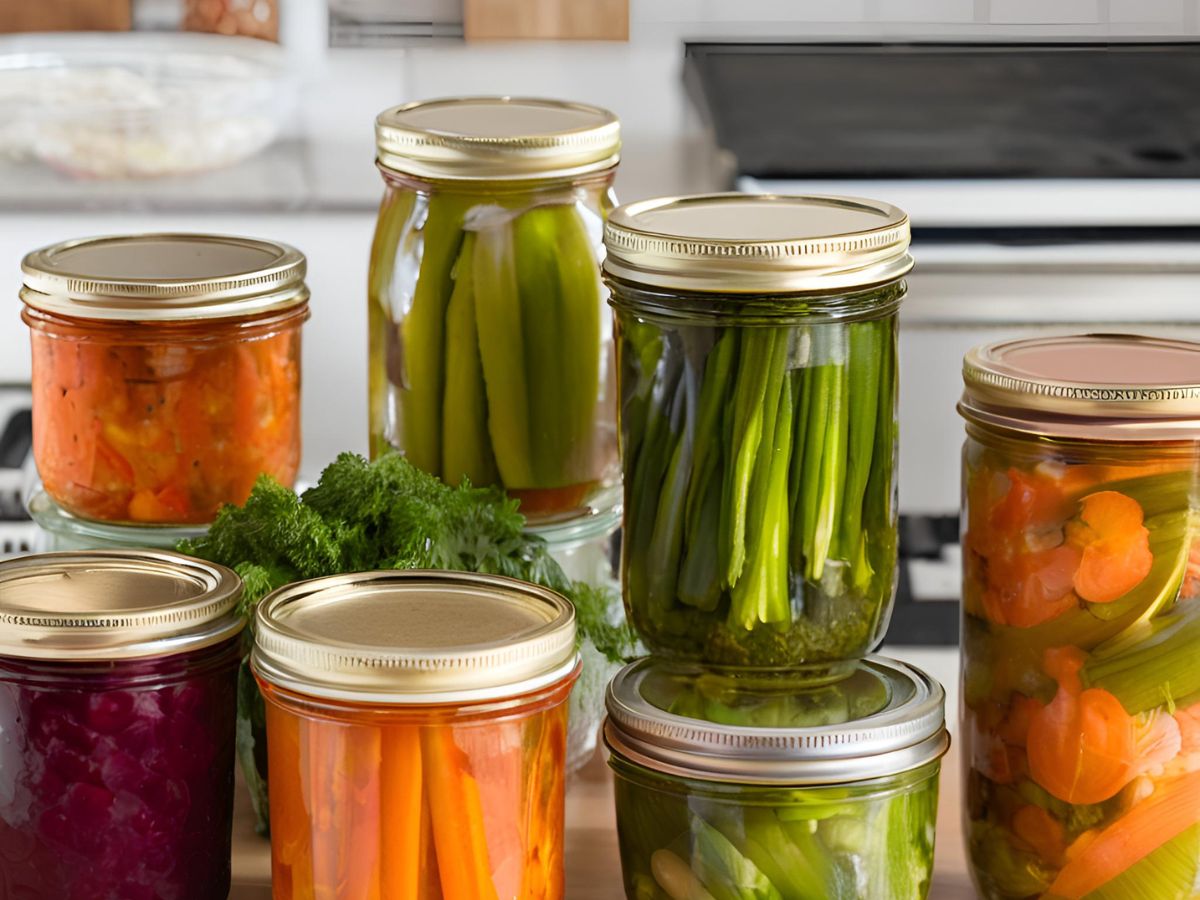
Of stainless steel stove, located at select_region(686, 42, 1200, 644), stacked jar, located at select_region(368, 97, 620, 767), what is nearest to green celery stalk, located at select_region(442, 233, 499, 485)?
stacked jar, located at select_region(368, 97, 620, 767)

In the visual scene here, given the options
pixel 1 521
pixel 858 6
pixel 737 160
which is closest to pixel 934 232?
pixel 737 160

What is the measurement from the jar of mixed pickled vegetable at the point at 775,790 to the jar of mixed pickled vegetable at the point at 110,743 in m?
0.18

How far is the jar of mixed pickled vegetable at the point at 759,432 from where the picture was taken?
66 cm

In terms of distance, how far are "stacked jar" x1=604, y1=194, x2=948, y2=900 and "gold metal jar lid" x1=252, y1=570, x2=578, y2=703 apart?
0.22 ft

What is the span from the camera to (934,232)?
173 cm

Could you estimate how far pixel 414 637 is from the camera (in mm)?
624

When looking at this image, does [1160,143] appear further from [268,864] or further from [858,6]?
[268,864]

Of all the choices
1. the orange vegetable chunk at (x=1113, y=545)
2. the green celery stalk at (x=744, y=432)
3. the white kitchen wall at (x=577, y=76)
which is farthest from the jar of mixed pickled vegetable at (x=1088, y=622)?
the white kitchen wall at (x=577, y=76)

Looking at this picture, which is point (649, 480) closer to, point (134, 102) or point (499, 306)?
point (499, 306)

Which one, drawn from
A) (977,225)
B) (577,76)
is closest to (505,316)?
(977,225)

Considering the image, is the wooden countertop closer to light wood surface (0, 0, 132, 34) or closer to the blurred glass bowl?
the blurred glass bowl

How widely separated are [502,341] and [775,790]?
289 mm

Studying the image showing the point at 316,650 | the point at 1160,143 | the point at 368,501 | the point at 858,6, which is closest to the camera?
the point at 316,650

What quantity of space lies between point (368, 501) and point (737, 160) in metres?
1.10
